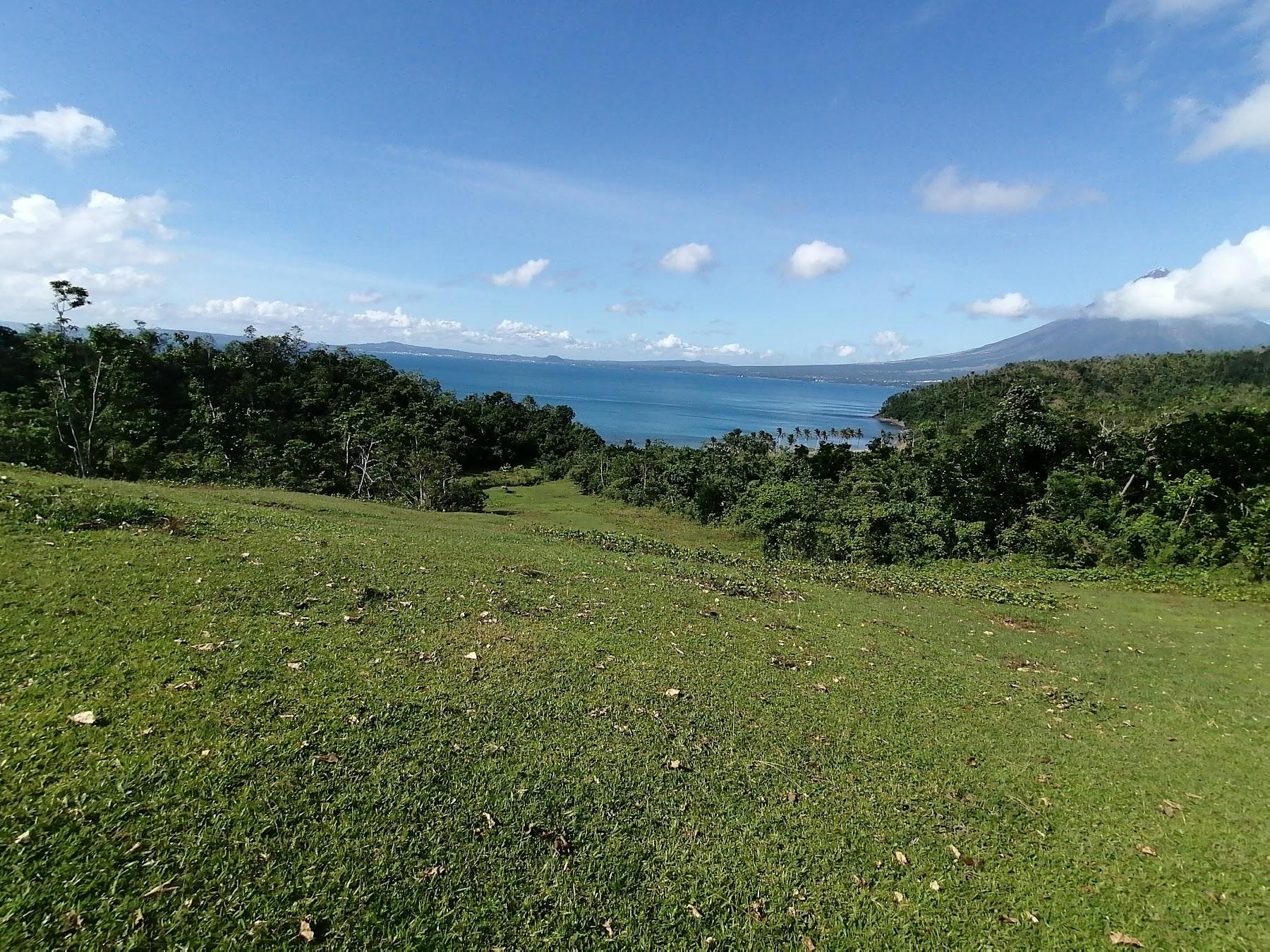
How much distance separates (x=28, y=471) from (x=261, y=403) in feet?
163

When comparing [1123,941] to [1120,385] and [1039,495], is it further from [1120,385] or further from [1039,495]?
[1120,385]

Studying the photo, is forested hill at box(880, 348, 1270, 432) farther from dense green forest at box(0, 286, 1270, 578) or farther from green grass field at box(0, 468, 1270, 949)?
green grass field at box(0, 468, 1270, 949)

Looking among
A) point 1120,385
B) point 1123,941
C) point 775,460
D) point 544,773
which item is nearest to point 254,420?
point 775,460

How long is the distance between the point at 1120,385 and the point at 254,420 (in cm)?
9945

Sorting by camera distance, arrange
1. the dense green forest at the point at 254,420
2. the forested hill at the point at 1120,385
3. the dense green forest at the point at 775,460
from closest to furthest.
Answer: the dense green forest at the point at 775,460 → the dense green forest at the point at 254,420 → the forested hill at the point at 1120,385

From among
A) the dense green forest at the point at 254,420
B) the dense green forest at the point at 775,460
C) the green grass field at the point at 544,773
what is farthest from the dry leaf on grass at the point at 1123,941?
the dense green forest at the point at 254,420

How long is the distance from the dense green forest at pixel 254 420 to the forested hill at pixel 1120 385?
51663 millimetres

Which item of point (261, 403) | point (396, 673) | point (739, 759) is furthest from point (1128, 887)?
point (261, 403)

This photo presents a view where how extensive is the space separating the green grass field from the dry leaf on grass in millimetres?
56

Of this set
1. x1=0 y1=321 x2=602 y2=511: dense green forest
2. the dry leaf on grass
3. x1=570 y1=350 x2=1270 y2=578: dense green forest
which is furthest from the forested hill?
the dry leaf on grass

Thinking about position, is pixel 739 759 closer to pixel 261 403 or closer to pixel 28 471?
pixel 28 471

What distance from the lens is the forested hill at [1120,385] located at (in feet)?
185

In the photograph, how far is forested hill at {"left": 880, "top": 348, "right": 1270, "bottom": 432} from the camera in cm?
5647

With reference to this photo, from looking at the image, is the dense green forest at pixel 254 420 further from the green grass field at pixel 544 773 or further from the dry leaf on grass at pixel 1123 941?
the dry leaf on grass at pixel 1123 941
